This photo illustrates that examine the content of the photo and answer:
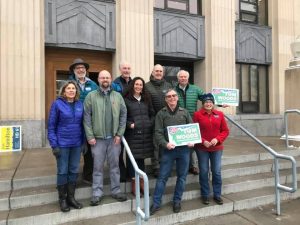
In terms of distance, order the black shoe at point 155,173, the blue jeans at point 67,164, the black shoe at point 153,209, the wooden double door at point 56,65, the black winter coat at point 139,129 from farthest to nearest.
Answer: the wooden double door at point 56,65 → the black shoe at point 155,173 → the black winter coat at point 139,129 → the black shoe at point 153,209 → the blue jeans at point 67,164

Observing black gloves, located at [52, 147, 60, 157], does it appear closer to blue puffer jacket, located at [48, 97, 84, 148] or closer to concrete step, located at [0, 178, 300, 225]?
blue puffer jacket, located at [48, 97, 84, 148]

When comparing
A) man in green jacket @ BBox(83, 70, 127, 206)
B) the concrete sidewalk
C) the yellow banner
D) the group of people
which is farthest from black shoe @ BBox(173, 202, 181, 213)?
the yellow banner

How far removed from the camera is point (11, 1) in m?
7.73

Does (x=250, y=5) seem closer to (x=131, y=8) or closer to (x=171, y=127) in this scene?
(x=131, y=8)

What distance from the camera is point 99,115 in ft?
14.1

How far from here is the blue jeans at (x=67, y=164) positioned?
4.11 m

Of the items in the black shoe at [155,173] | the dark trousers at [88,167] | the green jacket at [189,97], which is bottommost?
the black shoe at [155,173]

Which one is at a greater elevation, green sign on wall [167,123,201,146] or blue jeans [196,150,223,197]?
green sign on wall [167,123,201,146]

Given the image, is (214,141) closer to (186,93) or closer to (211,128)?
(211,128)

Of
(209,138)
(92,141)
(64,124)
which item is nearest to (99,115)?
(92,141)

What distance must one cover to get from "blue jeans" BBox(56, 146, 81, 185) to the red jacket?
5.93 feet

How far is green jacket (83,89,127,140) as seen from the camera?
4273mm

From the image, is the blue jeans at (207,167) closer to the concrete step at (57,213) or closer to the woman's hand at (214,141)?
the woman's hand at (214,141)

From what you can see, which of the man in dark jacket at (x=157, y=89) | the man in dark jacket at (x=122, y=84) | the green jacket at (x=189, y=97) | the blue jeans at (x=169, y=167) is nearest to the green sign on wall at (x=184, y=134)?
the blue jeans at (x=169, y=167)
